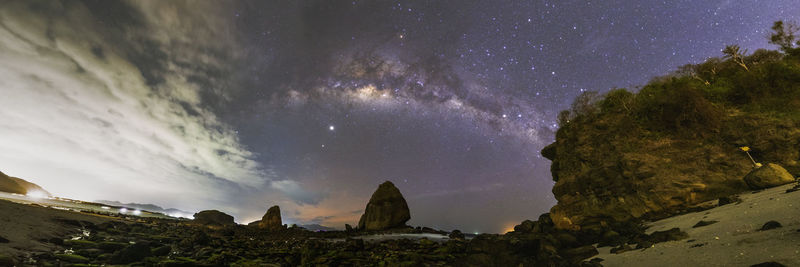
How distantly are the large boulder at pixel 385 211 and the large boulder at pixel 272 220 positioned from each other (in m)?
12.2

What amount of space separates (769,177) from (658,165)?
6025mm

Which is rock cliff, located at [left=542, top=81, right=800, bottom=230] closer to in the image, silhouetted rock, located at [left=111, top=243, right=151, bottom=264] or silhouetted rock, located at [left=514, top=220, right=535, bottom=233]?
silhouetted rock, located at [left=514, top=220, right=535, bottom=233]

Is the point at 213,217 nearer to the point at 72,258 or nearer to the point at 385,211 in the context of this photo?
the point at 385,211

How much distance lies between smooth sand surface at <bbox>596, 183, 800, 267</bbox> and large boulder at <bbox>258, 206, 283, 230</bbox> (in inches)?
1576

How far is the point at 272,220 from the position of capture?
3934 cm

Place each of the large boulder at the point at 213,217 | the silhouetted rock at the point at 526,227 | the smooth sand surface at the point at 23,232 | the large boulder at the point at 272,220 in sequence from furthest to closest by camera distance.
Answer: the large boulder at the point at 213,217, the large boulder at the point at 272,220, the silhouetted rock at the point at 526,227, the smooth sand surface at the point at 23,232

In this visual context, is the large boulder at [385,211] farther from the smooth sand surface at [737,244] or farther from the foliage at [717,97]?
the smooth sand surface at [737,244]

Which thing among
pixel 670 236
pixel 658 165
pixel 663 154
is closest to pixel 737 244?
pixel 670 236

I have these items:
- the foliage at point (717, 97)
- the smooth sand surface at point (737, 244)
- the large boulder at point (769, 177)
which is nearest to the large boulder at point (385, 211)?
the foliage at point (717, 97)

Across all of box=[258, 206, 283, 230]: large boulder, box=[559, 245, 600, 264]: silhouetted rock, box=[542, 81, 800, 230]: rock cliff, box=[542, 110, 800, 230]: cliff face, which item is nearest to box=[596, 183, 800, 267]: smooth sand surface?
box=[559, 245, 600, 264]: silhouetted rock

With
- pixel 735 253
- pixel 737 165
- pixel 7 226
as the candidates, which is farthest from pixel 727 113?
pixel 7 226

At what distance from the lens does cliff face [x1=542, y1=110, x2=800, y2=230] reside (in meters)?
16.5

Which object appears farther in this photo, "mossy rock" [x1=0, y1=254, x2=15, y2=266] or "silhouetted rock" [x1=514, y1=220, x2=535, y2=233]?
"silhouetted rock" [x1=514, y1=220, x2=535, y2=233]

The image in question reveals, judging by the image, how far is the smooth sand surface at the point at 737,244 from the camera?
5.24 meters
